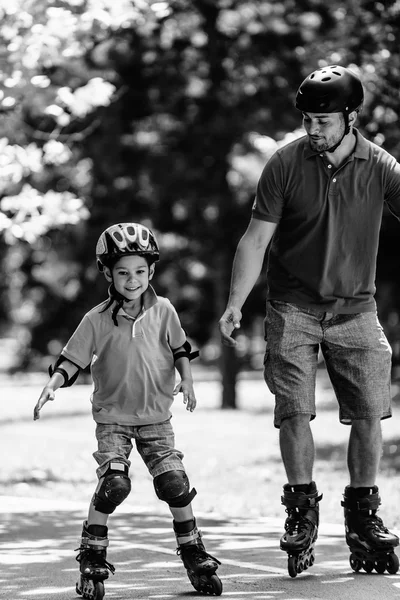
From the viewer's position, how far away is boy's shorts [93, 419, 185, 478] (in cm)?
507

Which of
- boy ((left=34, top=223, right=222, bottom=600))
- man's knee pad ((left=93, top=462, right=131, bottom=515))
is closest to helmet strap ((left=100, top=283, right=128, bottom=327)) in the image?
boy ((left=34, top=223, right=222, bottom=600))

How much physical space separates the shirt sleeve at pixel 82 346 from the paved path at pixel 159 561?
0.95m

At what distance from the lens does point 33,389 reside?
107 ft

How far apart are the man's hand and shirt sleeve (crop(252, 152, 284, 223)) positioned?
17.5 inches

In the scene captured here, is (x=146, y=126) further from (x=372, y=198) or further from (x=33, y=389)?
(x=372, y=198)

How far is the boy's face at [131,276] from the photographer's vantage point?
5.14 m

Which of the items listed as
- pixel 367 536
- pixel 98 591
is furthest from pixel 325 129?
pixel 98 591

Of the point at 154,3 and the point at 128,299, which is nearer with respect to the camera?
the point at 128,299

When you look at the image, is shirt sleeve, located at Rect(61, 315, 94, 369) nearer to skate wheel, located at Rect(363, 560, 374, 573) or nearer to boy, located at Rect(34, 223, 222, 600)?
boy, located at Rect(34, 223, 222, 600)

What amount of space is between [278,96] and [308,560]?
1533 cm

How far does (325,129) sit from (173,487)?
161cm

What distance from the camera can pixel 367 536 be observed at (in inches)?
208

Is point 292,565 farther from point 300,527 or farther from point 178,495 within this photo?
point 178,495

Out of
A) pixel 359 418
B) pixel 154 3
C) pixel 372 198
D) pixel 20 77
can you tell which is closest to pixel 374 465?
pixel 359 418
